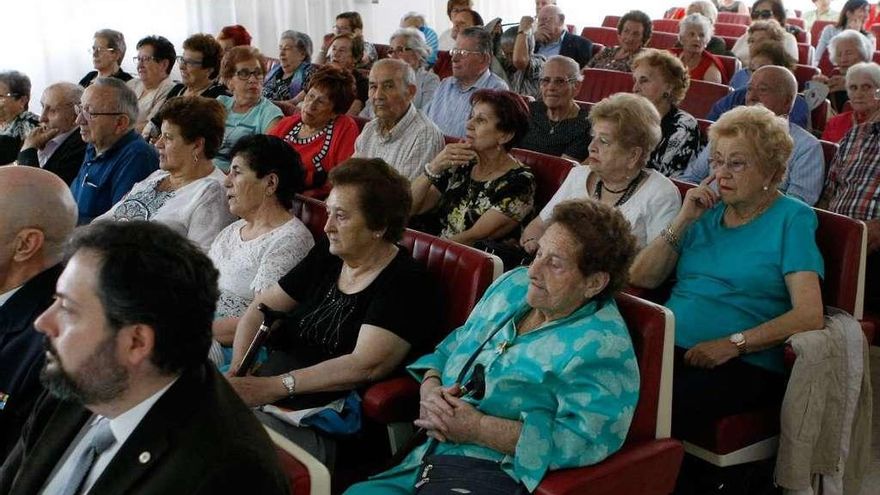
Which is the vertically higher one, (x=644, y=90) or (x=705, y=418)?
(x=644, y=90)

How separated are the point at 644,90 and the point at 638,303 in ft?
6.98

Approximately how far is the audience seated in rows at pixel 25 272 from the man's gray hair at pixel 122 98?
167 centimetres

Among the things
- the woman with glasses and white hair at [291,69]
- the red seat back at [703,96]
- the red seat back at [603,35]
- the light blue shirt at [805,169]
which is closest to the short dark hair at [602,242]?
the light blue shirt at [805,169]

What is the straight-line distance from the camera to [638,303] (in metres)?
2.14

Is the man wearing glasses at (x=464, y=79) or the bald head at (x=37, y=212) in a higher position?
the bald head at (x=37, y=212)

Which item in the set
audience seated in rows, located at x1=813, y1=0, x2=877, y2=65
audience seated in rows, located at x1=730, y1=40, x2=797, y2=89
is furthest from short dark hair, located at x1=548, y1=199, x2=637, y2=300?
audience seated in rows, located at x1=813, y1=0, x2=877, y2=65

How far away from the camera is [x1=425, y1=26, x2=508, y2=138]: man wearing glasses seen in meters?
4.89

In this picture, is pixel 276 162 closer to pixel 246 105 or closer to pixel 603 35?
pixel 246 105

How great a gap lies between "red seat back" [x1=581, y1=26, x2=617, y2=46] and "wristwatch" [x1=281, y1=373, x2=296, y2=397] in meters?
6.19

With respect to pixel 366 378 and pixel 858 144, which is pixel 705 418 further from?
pixel 858 144

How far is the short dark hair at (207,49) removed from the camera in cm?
518

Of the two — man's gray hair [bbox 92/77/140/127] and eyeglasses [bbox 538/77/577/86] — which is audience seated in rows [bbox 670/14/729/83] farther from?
man's gray hair [bbox 92/77/140/127]

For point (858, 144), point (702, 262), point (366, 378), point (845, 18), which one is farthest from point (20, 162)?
point (845, 18)

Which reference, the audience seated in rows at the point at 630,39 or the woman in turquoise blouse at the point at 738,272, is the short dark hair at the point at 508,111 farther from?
the audience seated in rows at the point at 630,39
